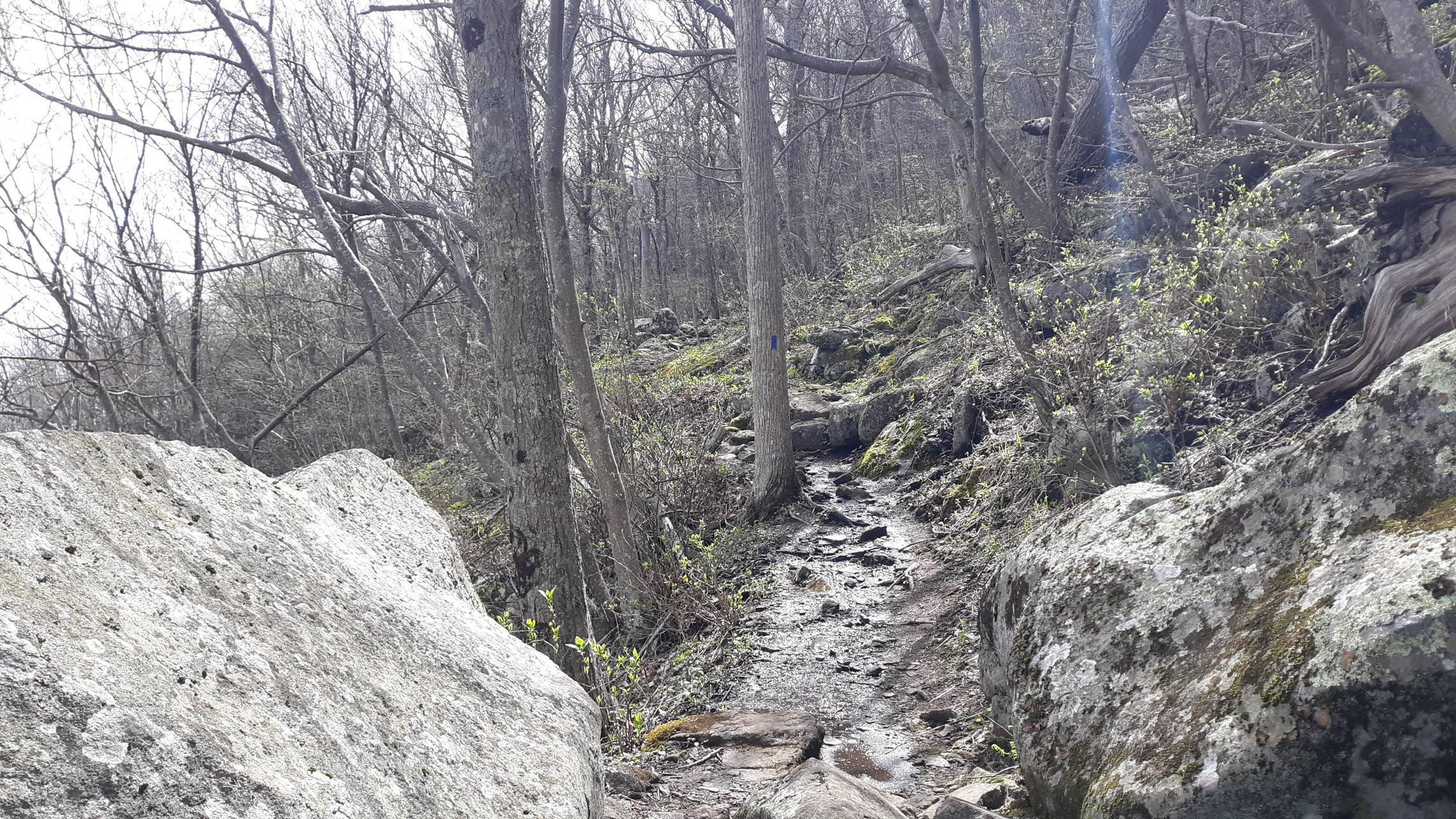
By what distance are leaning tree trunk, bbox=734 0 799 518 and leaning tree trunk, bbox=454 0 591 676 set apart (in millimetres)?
4198

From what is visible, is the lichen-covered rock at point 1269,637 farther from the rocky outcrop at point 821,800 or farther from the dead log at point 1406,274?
the dead log at point 1406,274

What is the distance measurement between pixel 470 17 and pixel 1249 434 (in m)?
5.05

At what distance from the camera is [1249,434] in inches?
174

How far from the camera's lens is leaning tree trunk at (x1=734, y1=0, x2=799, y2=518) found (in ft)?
29.7

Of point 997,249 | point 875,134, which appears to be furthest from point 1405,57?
point 875,134

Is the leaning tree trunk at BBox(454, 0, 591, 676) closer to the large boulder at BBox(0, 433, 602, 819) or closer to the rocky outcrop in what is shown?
the large boulder at BBox(0, 433, 602, 819)

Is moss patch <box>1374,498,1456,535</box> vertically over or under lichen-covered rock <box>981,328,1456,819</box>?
over

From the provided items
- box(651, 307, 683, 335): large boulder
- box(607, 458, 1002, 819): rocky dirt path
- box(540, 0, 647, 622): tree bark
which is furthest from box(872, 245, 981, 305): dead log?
box(651, 307, 683, 335): large boulder

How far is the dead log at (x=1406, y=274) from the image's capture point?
3.94 meters

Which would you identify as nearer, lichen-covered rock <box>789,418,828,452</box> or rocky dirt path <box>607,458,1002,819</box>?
rocky dirt path <box>607,458,1002,819</box>

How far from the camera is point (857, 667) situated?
5402 millimetres

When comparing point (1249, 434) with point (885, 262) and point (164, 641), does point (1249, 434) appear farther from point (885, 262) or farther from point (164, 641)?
point (885, 262)

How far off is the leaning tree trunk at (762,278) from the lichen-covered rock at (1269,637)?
5958 mm

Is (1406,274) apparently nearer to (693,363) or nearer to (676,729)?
(676,729)
